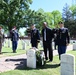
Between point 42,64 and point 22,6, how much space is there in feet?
163

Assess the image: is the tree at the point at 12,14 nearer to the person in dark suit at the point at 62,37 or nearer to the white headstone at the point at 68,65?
the person in dark suit at the point at 62,37

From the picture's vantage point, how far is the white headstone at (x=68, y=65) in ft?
27.5

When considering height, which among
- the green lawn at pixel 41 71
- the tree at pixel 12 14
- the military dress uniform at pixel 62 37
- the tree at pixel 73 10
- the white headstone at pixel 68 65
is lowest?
the green lawn at pixel 41 71

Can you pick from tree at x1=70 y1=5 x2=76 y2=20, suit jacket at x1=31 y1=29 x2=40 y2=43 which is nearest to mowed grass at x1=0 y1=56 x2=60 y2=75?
suit jacket at x1=31 y1=29 x2=40 y2=43

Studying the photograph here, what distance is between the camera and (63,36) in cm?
1080

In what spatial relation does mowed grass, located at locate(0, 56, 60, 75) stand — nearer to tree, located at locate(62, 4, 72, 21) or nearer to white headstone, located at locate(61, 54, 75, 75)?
white headstone, located at locate(61, 54, 75, 75)

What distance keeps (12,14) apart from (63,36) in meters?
46.8

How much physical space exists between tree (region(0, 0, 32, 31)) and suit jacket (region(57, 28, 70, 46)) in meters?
45.7

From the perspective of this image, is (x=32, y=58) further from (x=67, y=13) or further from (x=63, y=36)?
(x=67, y=13)

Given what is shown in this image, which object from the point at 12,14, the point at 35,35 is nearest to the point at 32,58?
the point at 35,35

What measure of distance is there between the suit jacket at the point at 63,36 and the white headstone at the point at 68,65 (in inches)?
86.4

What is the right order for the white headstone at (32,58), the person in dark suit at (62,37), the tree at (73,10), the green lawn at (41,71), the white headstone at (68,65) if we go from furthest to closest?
the tree at (73,10) → the person in dark suit at (62,37) → the white headstone at (32,58) → the green lawn at (41,71) → the white headstone at (68,65)

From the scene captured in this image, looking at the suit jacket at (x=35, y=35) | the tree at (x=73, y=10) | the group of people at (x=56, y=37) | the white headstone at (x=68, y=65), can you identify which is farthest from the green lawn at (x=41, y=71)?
the tree at (x=73, y=10)

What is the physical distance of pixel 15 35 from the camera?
17266mm
